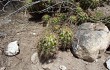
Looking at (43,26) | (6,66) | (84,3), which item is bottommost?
(6,66)

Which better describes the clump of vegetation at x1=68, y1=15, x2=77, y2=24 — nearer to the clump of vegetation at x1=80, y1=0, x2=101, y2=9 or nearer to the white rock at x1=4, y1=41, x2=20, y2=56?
the clump of vegetation at x1=80, y1=0, x2=101, y2=9

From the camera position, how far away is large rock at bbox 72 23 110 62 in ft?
12.9

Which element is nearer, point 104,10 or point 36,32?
point 36,32

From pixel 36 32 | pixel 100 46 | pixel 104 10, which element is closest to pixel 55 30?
pixel 36 32

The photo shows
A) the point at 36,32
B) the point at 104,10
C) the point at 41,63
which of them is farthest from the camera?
the point at 104,10

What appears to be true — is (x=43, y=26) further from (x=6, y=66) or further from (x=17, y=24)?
(x=6, y=66)

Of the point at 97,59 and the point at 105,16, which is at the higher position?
the point at 105,16

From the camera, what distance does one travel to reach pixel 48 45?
12.4 feet

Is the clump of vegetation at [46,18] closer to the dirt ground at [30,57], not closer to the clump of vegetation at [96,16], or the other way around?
the dirt ground at [30,57]

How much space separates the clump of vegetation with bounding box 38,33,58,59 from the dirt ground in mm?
142

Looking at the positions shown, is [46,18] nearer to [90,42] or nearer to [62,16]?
[62,16]

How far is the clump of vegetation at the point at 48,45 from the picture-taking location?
12.4 ft

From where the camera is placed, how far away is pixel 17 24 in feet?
15.6

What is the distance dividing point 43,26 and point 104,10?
1266 mm
